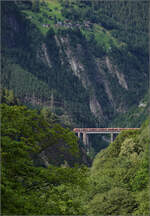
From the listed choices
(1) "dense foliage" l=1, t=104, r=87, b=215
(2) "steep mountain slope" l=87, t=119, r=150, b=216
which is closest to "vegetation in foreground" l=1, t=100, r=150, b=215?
(1) "dense foliage" l=1, t=104, r=87, b=215

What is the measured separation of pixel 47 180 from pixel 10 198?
265 cm

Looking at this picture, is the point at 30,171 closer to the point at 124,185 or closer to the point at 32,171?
the point at 32,171

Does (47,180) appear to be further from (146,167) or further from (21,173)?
(146,167)

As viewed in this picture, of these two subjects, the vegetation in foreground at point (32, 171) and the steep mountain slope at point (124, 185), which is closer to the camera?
the vegetation in foreground at point (32, 171)

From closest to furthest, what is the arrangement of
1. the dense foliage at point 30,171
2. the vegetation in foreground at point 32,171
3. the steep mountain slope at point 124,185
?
the dense foliage at point 30,171
the vegetation in foreground at point 32,171
the steep mountain slope at point 124,185

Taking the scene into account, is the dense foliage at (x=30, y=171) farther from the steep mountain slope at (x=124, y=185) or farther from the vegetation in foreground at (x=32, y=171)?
the steep mountain slope at (x=124, y=185)

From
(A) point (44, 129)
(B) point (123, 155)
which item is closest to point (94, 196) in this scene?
(B) point (123, 155)

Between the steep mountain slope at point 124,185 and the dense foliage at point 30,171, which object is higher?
the dense foliage at point 30,171

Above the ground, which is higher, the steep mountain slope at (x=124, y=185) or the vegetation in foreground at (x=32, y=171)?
the vegetation in foreground at (x=32, y=171)

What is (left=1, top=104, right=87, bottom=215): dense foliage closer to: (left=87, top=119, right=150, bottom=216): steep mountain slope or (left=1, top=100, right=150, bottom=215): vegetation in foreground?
(left=1, top=100, right=150, bottom=215): vegetation in foreground

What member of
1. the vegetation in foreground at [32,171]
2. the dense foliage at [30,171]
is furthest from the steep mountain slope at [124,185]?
the dense foliage at [30,171]

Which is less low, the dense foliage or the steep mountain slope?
the dense foliage

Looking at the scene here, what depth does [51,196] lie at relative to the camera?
83.4 feet

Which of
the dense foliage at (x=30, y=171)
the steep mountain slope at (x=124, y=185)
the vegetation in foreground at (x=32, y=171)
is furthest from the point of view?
the steep mountain slope at (x=124, y=185)
